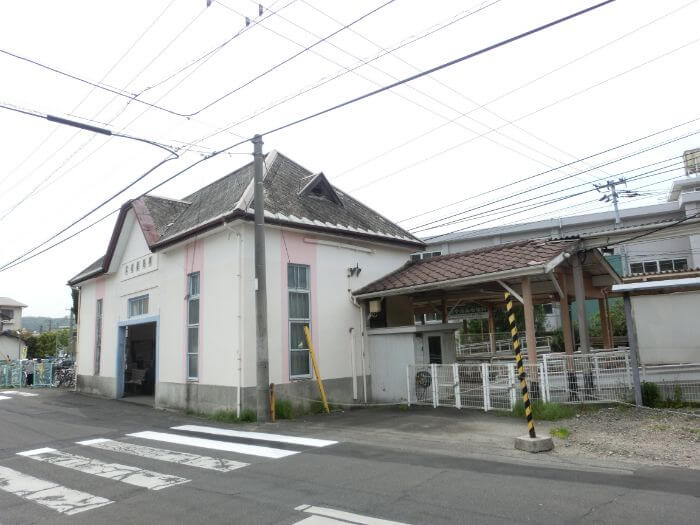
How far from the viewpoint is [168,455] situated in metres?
8.15

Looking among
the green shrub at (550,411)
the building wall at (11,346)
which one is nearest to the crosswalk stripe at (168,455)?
the green shrub at (550,411)

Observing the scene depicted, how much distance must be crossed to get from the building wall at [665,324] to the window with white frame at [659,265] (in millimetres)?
21445

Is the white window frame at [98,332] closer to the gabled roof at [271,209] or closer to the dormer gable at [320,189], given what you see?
the gabled roof at [271,209]

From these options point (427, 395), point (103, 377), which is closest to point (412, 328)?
point (427, 395)

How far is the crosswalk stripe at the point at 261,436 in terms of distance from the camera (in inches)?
350

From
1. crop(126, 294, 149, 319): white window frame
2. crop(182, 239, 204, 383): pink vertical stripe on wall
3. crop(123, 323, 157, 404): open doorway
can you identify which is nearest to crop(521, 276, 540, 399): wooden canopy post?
crop(182, 239, 204, 383): pink vertical stripe on wall

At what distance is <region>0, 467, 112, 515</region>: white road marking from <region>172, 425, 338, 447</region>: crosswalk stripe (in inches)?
146

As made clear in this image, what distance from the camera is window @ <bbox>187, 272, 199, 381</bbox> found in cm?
1384

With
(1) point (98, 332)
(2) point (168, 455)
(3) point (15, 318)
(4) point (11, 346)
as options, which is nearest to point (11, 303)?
(3) point (15, 318)

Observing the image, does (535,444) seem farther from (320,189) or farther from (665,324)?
(320,189)

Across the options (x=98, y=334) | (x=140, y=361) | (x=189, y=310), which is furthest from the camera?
(x=140, y=361)

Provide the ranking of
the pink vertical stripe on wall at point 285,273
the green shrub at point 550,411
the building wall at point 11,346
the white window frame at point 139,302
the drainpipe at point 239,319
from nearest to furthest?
the green shrub at point 550,411, the drainpipe at point 239,319, the pink vertical stripe on wall at point 285,273, the white window frame at point 139,302, the building wall at point 11,346

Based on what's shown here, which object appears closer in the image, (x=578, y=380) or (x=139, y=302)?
(x=578, y=380)

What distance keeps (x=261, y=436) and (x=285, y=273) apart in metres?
4.86
